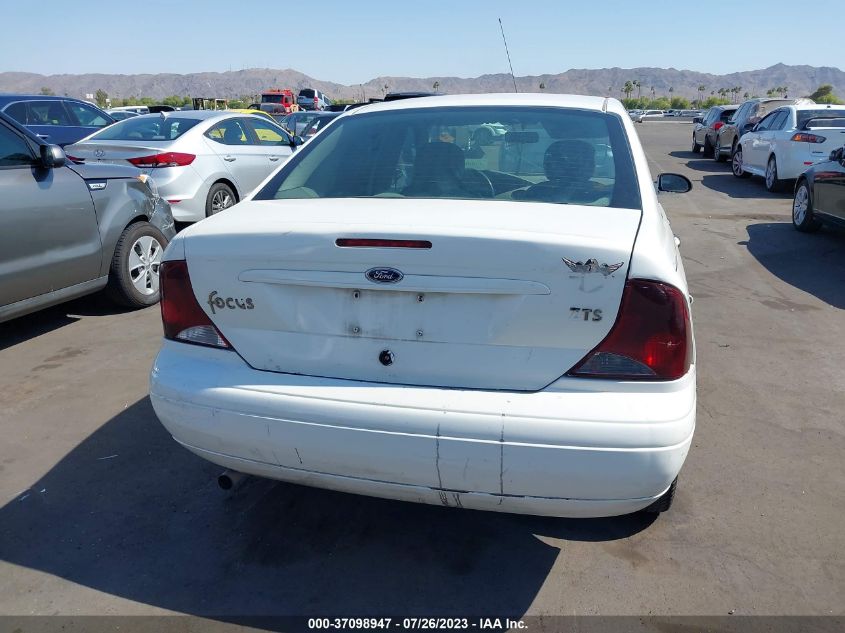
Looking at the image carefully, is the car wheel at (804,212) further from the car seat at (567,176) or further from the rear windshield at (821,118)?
the car seat at (567,176)

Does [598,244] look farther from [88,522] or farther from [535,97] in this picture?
[88,522]

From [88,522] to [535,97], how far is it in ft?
9.58

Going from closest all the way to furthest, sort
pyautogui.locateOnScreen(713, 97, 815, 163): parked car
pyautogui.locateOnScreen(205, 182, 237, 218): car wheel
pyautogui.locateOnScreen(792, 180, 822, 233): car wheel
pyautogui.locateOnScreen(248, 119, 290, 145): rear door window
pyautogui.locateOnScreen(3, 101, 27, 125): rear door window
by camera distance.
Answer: pyautogui.locateOnScreen(205, 182, 237, 218): car wheel < pyautogui.locateOnScreen(792, 180, 822, 233): car wheel < pyautogui.locateOnScreen(248, 119, 290, 145): rear door window < pyautogui.locateOnScreen(3, 101, 27, 125): rear door window < pyautogui.locateOnScreen(713, 97, 815, 163): parked car

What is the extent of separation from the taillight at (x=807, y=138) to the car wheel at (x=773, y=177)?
0.79 metres

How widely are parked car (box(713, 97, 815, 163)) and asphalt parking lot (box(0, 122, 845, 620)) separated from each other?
48.1 feet

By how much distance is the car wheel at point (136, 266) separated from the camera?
5746 millimetres

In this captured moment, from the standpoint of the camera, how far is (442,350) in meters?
2.34

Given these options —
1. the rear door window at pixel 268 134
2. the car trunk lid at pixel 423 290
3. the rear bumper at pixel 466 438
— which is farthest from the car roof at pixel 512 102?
the rear door window at pixel 268 134

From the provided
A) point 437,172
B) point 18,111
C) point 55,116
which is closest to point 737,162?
point 55,116

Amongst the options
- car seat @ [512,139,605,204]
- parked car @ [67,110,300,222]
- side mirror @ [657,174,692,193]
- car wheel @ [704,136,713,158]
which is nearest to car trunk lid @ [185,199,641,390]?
car seat @ [512,139,605,204]

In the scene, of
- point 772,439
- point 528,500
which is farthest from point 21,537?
point 772,439

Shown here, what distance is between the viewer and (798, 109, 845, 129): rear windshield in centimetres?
1247

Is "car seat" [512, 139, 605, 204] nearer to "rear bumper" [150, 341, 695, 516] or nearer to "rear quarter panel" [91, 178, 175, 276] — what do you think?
"rear bumper" [150, 341, 695, 516]

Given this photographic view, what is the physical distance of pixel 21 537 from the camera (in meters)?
2.95
